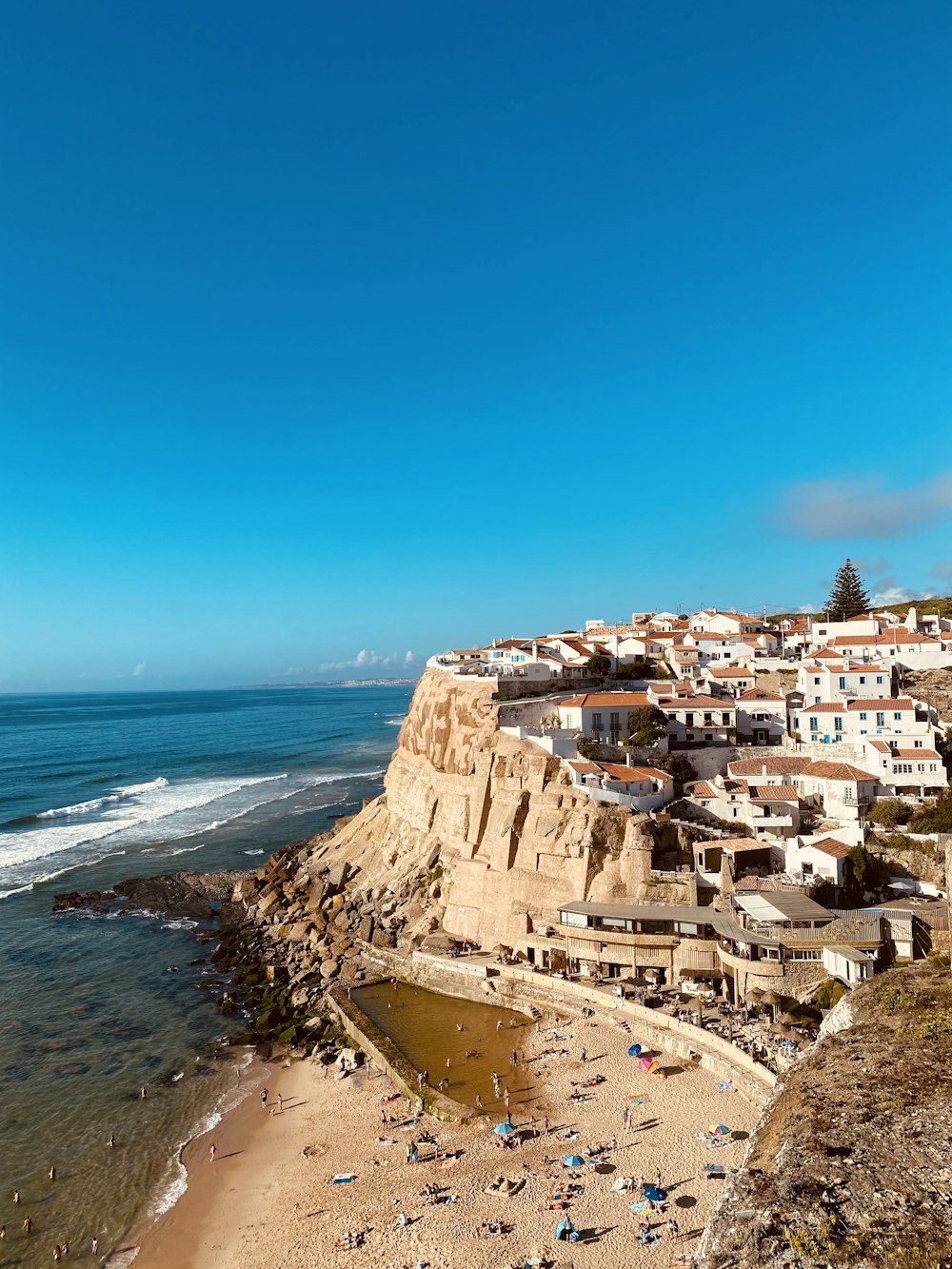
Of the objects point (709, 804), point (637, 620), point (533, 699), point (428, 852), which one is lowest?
point (428, 852)

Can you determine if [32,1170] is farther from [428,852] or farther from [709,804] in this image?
[709,804]

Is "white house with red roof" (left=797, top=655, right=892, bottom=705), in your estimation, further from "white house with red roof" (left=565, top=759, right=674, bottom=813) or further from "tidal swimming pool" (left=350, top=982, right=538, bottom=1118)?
"tidal swimming pool" (left=350, top=982, right=538, bottom=1118)

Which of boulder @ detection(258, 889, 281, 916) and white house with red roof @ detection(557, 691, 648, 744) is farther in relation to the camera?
white house with red roof @ detection(557, 691, 648, 744)

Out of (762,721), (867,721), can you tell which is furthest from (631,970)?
(762,721)

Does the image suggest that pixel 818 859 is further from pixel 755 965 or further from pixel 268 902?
pixel 268 902

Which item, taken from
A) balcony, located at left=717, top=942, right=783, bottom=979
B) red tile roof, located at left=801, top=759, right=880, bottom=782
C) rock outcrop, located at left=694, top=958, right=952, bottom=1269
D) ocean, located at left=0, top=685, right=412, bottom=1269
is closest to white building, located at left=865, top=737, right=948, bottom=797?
red tile roof, located at left=801, top=759, right=880, bottom=782

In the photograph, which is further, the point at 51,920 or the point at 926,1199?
the point at 51,920

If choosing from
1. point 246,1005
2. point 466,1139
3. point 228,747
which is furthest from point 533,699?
point 228,747
